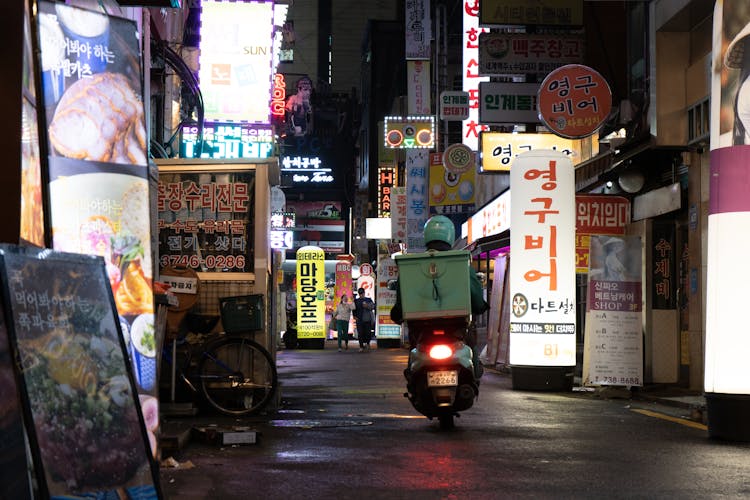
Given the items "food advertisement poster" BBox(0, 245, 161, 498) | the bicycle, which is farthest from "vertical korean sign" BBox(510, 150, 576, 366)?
"food advertisement poster" BBox(0, 245, 161, 498)

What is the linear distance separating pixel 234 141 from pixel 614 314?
6902 mm

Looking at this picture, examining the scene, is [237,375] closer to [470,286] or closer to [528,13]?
[470,286]

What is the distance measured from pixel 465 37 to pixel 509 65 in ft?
33.9

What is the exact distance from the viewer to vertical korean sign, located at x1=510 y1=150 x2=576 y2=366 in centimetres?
1661

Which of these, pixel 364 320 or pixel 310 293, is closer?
pixel 364 320

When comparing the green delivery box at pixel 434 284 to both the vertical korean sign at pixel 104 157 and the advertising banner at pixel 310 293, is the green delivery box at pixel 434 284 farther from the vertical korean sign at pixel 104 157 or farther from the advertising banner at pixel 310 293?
the advertising banner at pixel 310 293

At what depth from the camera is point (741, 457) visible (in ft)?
27.9

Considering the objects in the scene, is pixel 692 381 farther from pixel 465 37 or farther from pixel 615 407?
pixel 465 37

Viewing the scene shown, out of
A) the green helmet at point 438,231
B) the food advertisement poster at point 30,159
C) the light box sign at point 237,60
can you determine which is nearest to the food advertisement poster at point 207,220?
the green helmet at point 438,231

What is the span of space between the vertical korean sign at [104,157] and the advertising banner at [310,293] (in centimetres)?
3341

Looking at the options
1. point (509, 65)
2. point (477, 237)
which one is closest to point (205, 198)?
point (509, 65)

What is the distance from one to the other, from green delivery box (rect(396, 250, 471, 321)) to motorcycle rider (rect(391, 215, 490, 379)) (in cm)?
A: 15

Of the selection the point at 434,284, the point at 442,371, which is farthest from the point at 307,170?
the point at 442,371

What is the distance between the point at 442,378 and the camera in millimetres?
10539
